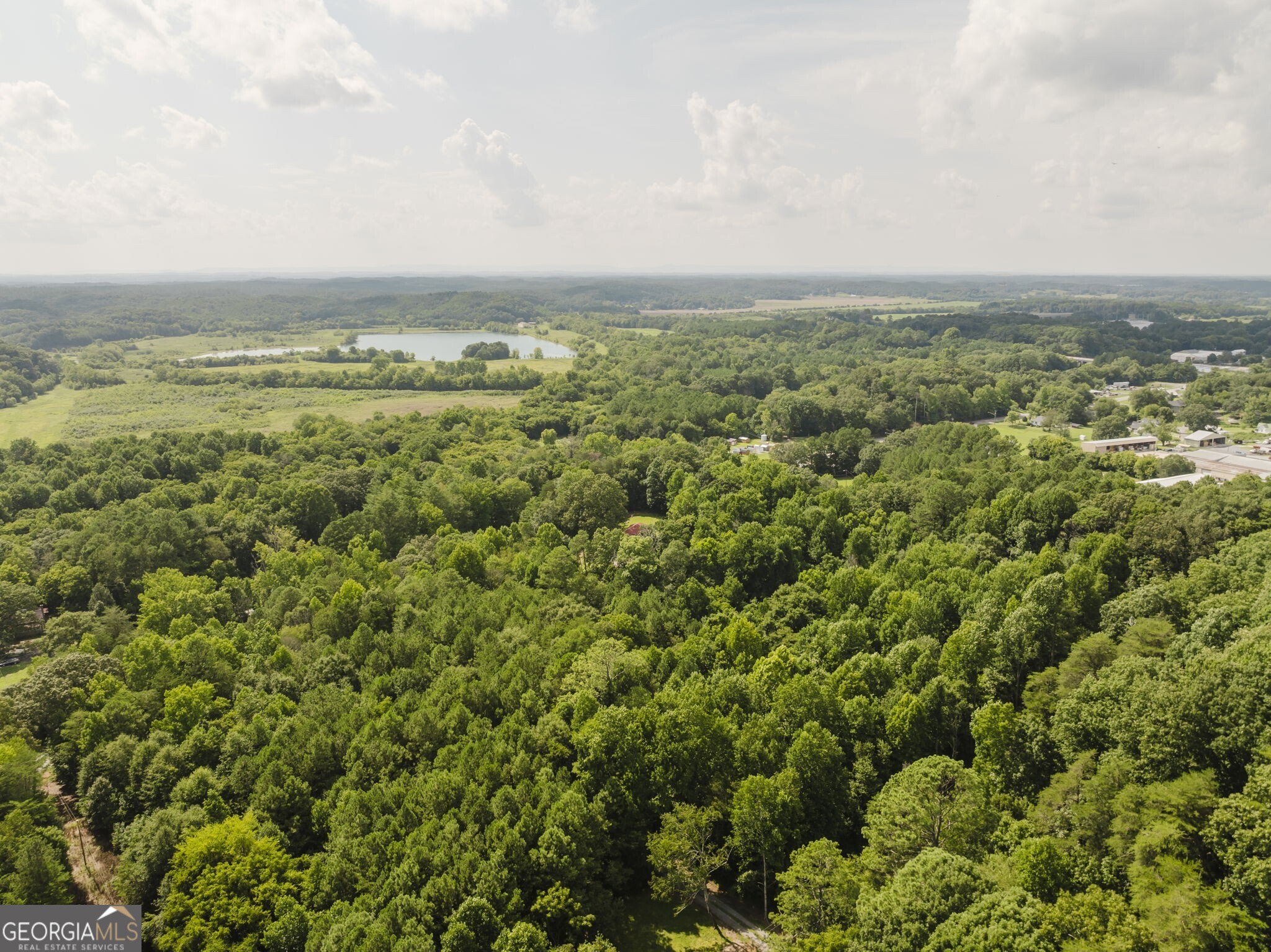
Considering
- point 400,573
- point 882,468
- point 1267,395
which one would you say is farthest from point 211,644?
point 1267,395

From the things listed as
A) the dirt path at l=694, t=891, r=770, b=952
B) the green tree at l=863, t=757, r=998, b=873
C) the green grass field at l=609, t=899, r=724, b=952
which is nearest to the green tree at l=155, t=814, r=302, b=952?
the green grass field at l=609, t=899, r=724, b=952

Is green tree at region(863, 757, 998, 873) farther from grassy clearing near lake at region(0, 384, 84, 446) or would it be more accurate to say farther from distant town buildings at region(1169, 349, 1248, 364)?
distant town buildings at region(1169, 349, 1248, 364)

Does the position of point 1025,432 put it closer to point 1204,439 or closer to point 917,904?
point 1204,439

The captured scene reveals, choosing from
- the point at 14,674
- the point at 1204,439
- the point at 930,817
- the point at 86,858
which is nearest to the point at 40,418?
the point at 14,674

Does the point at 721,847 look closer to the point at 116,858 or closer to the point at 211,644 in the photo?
the point at 116,858

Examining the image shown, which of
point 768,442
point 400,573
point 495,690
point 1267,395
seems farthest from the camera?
point 1267,395

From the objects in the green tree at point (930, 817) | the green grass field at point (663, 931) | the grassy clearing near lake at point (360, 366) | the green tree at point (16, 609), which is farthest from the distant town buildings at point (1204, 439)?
the green tree at point (16, 609)

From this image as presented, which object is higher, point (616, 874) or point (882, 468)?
point (882, 468)
